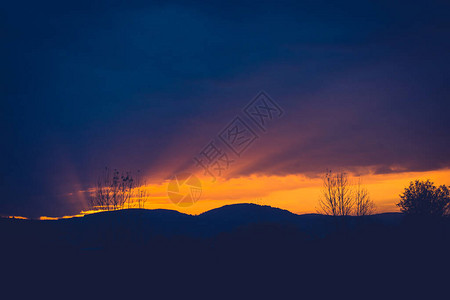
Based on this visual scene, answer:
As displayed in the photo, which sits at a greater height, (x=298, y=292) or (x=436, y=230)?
(x=436, y=230)

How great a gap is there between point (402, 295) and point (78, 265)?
24.3m

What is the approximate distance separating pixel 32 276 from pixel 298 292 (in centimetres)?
2013

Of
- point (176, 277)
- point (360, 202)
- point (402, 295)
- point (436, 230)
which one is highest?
point (360, 202)

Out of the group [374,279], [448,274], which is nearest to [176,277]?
[374,279]

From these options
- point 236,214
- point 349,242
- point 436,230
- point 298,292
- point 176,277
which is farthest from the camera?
point 236,214

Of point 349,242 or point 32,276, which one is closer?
point 32,276

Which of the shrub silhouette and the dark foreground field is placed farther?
the shrub silhouette

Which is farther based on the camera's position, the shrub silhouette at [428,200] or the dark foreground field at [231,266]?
the shrub silhouette at [428,200]

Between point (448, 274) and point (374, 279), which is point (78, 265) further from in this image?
point (448, 274)

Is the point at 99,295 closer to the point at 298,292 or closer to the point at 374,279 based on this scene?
the point at 298,292

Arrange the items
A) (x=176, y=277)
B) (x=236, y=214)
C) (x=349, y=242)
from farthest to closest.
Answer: (x=236, y=214) → (x=349, y=242) → (x=176, y=277)

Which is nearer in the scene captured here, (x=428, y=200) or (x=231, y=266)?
(x=231, y=266)

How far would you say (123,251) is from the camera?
25.3 m

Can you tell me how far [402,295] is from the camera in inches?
851
